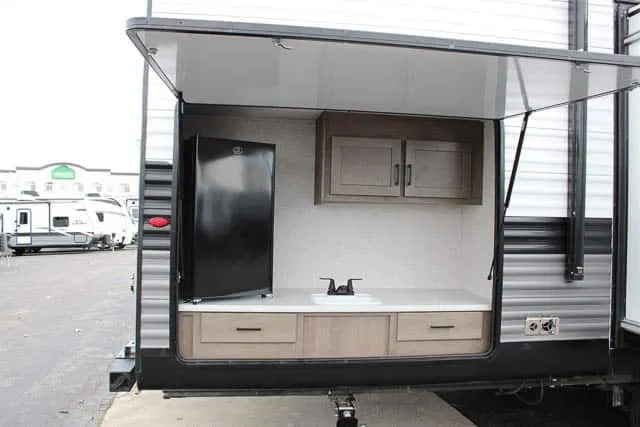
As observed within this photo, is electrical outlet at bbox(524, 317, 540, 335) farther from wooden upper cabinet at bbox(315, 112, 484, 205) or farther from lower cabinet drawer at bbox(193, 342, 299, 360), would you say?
lower cabinet drawer at bbox(193, 342, 299, 360)

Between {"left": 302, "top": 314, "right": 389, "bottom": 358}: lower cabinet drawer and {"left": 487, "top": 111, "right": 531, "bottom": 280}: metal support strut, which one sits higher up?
{"left": 487, "top": 111, "right": 531, "bottom": 280}: metal support strut

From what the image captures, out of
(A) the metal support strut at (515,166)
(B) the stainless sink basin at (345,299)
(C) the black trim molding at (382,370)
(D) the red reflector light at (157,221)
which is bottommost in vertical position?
(C) the black trim molding at (382,370)

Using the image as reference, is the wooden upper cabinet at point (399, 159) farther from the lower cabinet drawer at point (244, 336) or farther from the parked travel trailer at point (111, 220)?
the parked travel trailer at point (111, 220)

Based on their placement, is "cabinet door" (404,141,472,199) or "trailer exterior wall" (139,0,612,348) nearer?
"trailer exterior wall" (139,0,612,348)

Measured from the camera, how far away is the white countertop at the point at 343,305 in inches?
127

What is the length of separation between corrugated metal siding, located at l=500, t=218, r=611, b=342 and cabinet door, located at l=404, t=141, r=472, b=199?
35.1 inches

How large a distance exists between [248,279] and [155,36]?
1633 millimetres

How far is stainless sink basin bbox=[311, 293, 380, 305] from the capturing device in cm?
365

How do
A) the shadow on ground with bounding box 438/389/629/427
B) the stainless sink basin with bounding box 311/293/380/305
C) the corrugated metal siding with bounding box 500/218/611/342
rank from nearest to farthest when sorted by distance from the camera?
1. the corrugated metal siding with bounding box 500/218/611/342
2. the stainless sink basin with bounding box 311/293/380/305
3. the shadow on ground with bounding box 438/389/629/427

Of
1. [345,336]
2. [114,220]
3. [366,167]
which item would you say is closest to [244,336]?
[345,336]

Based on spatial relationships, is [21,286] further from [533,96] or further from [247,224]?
[533,96]

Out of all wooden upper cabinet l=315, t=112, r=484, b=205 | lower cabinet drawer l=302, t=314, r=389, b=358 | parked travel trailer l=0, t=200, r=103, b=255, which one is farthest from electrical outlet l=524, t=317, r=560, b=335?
parked travel trailer l=0, t=200, r=103, b=255

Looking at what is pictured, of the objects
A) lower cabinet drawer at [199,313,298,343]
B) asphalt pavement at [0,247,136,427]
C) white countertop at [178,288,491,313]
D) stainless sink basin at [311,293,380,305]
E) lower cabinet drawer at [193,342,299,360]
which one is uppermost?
white countertop at [178,288,491,313]

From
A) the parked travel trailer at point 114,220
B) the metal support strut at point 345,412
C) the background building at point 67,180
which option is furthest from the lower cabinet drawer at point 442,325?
the background building at point 67,180
